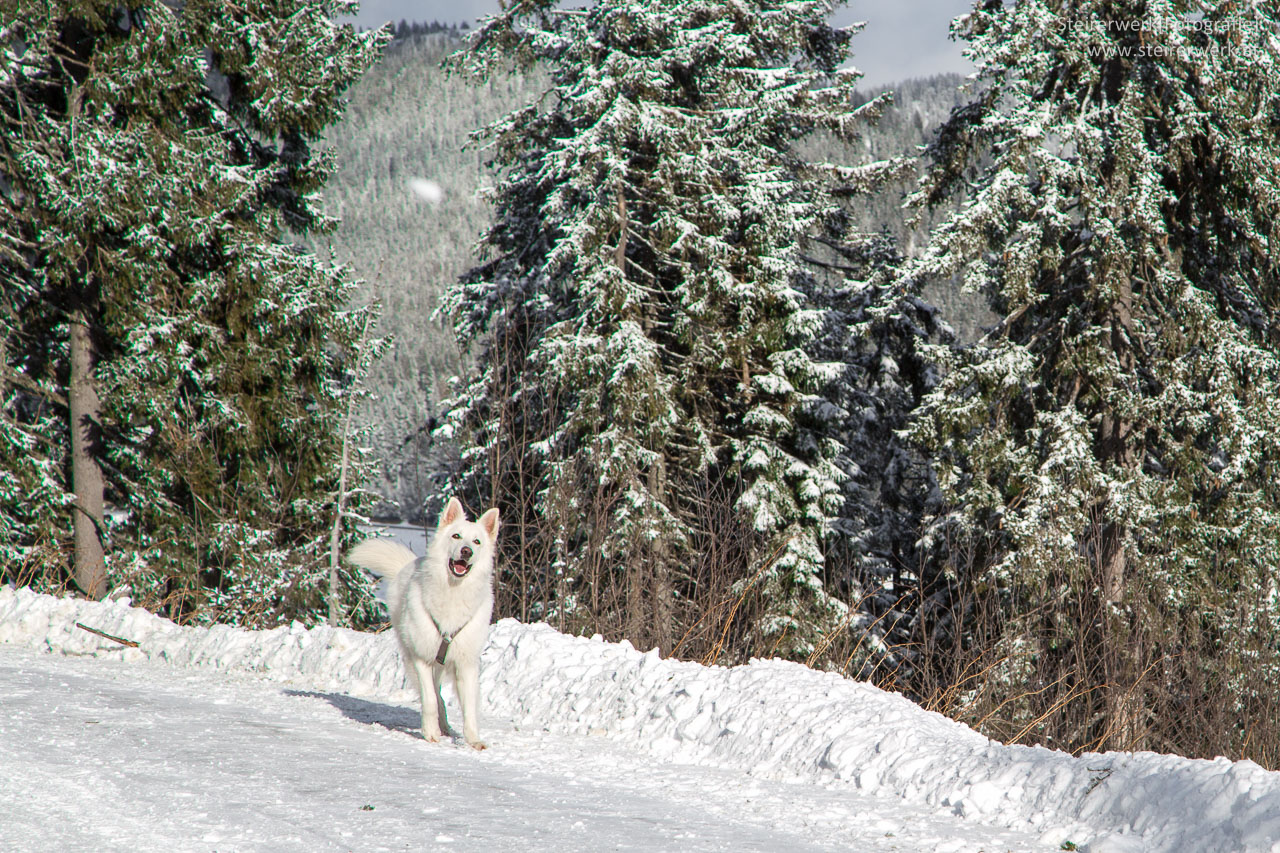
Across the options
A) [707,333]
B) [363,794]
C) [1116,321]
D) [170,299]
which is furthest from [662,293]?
[363,794]

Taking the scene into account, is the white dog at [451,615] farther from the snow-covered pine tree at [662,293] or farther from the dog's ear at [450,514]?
the snow-covered pine tree at [662,293]

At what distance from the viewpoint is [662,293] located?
65.7ft

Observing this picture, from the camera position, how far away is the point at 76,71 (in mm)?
18422

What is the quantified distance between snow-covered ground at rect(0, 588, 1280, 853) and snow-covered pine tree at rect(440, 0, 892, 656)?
9049 millimetres

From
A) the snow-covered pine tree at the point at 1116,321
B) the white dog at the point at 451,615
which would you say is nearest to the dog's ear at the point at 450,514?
the white dog at the point at 451,615

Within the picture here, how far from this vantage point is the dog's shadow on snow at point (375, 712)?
6.77 metres

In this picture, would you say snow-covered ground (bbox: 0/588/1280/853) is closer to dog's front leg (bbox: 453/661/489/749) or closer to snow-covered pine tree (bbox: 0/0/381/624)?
dog's front leg (bbox: 453/661/489/749)

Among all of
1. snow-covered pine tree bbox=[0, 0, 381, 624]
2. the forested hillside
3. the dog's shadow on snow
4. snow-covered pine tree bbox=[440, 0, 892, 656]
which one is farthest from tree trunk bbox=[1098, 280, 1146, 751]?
snow-covered pine tree bbox=[0, 0, 381, 624]

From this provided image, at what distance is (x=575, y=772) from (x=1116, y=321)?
13287 millimetres

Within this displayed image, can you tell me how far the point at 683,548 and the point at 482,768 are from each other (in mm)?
12243

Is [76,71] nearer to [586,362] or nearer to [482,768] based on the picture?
[586,362]

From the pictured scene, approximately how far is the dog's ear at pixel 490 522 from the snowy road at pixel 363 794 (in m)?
1.28

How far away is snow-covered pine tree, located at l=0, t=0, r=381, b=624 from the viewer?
56.1 feet

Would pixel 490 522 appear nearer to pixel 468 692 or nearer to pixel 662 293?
pixel 468 692
